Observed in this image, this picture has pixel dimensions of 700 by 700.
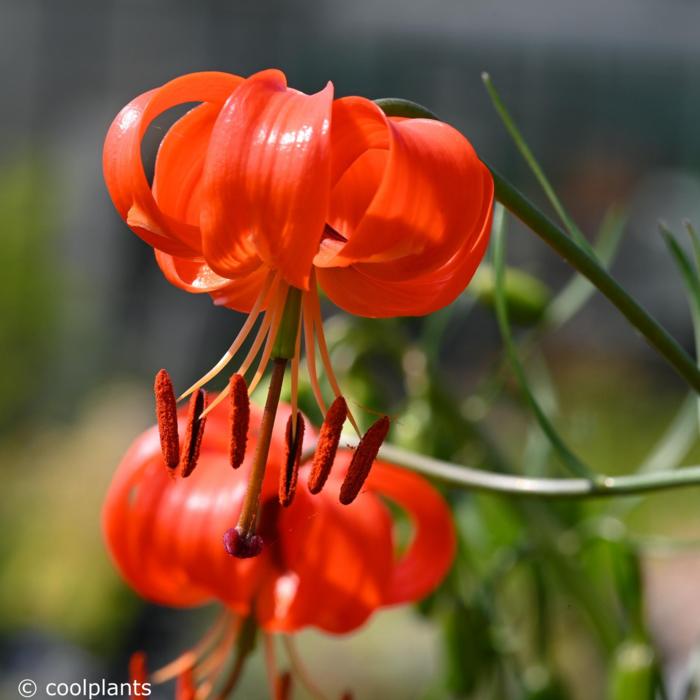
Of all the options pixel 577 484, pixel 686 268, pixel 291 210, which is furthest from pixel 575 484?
pixel 291 210

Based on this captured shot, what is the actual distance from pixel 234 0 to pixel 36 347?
135 inches

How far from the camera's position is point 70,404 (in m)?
5.59

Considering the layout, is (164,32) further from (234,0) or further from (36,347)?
(36,347)

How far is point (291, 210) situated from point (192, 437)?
0.16 m

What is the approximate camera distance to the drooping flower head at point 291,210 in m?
0.51

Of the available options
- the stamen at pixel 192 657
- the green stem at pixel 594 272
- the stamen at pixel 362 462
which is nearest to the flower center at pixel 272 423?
the stamen at pixel 362 462

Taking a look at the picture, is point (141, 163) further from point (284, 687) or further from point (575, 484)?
point (284, 687)

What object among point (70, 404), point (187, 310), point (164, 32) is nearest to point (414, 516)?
point (70, 404)

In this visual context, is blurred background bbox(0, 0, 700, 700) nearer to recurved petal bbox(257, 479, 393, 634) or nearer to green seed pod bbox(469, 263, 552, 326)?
green seed pod bbox(469, 263, 552, 326)

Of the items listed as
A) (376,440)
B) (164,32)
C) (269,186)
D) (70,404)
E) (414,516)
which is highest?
(269,186)

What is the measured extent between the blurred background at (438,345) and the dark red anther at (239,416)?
311 mm

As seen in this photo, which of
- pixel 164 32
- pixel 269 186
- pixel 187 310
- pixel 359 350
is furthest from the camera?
pixel 164 32

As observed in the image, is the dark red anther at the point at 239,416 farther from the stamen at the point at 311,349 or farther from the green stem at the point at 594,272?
the green stem at the point at 594,272

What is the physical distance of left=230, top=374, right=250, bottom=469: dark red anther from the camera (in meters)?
0.61
